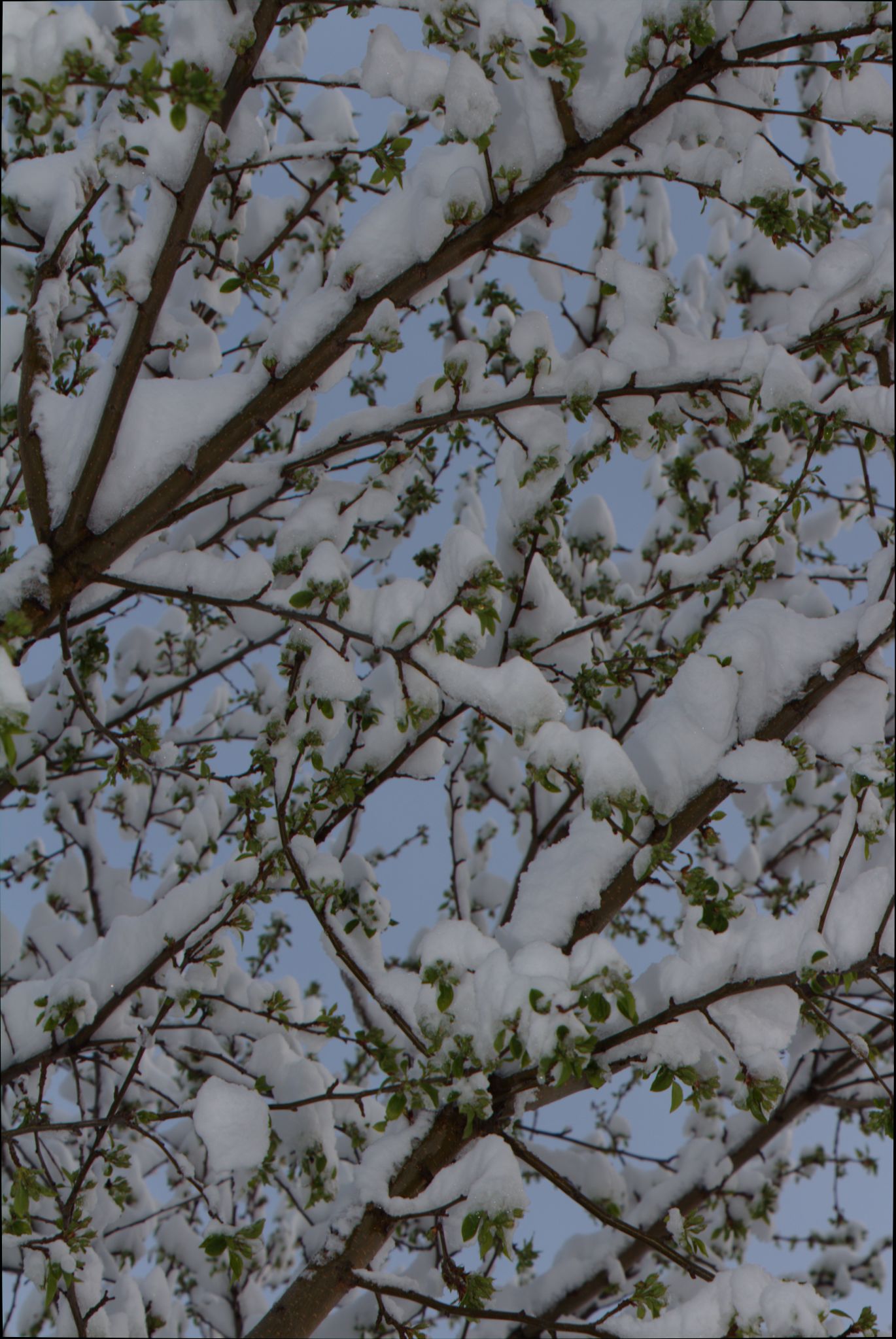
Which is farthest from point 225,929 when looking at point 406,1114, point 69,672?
point 69,672

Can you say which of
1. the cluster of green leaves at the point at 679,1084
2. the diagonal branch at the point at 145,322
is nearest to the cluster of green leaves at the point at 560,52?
the diagonal branch at the point at 145,322

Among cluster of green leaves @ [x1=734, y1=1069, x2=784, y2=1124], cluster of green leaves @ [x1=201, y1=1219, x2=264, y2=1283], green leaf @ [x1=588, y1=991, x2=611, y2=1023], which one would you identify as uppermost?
cluster of green leaves @ [x1=734, y1=1069, x2=784, y2=1124]

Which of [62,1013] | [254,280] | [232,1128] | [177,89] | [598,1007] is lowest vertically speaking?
[232,1128]

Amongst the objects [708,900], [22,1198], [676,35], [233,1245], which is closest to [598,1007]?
[708,900]

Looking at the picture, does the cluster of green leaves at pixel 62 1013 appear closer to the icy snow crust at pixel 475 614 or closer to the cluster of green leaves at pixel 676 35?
the icy snow crust at pixel 475 614

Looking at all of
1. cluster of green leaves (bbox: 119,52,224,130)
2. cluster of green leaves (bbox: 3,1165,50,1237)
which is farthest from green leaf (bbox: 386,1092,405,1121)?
cluster of green leaves (bbox: 119,52,224,130)

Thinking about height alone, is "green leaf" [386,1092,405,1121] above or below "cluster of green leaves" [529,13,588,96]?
below

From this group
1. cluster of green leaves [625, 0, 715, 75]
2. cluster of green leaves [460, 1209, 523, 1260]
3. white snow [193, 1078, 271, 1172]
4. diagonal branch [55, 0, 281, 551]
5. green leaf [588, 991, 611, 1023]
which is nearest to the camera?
green leaf [588, 991, 611, 1023]

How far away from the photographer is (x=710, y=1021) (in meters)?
1.99

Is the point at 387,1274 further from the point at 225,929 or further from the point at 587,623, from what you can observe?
the point at 587,623

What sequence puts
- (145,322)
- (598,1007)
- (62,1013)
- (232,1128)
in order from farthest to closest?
(62,1013)
(145,322)
(232,1128)
(598,1007)

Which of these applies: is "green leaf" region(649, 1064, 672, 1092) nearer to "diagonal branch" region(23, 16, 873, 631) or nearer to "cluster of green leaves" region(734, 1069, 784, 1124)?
"cluster of green leaves" region(734, 1069, 784, 1124)

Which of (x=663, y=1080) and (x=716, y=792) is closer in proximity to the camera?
(x=663, y=1080)

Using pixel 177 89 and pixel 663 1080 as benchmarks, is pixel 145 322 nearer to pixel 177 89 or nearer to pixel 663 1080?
pixel 177 89
